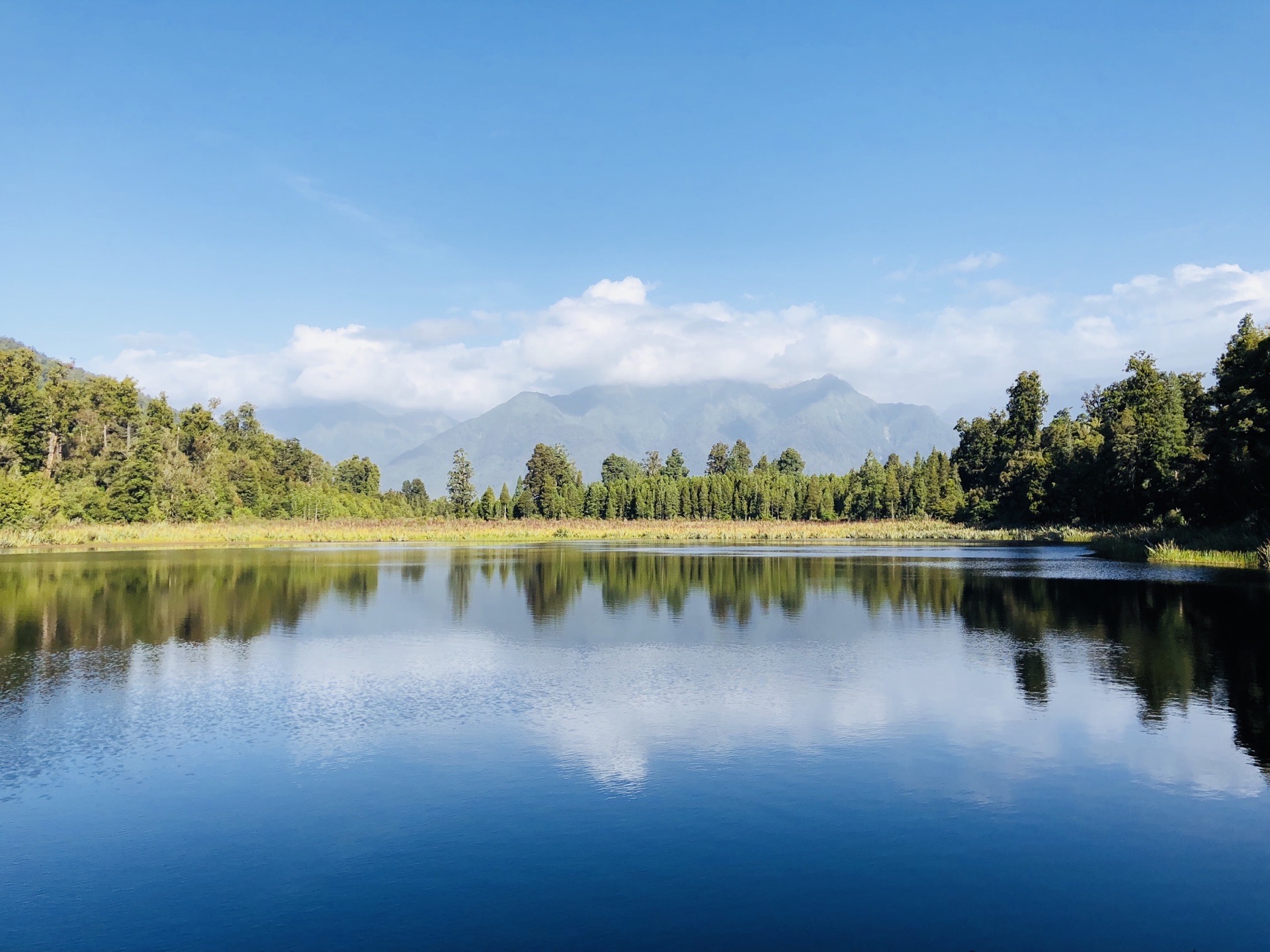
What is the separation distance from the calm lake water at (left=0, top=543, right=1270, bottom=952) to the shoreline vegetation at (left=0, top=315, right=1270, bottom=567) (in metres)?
24.7

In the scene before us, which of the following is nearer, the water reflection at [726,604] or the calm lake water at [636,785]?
the calm lake water at [636,785]

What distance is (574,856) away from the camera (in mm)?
7199

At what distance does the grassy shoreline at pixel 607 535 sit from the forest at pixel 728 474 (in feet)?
6.81

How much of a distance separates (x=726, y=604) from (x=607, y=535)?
48.2m

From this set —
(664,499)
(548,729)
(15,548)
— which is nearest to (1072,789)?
(548,729)

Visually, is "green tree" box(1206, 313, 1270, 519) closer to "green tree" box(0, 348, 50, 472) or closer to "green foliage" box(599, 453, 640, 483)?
"green tree" box(0, 348, 50, 472)

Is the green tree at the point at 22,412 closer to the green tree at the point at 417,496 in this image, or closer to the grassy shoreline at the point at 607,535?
the grassy shoreline at the point at 607,535

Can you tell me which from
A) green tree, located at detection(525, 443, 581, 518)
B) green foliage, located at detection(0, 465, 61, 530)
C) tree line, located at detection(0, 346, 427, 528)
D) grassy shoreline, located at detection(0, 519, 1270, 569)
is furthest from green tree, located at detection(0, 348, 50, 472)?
green tree, located at detection(525, 443, 581, 518)

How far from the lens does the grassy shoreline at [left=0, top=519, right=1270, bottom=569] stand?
128 ft

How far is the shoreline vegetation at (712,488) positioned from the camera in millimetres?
40625

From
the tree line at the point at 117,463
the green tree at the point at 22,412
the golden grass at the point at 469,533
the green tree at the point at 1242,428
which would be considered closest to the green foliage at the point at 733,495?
the golden grass at the point at 469,533

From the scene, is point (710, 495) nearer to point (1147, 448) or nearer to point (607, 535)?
point (607, 535)

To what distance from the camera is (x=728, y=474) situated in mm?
107188

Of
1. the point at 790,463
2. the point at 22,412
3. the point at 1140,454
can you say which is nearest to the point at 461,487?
the point at 22,412
